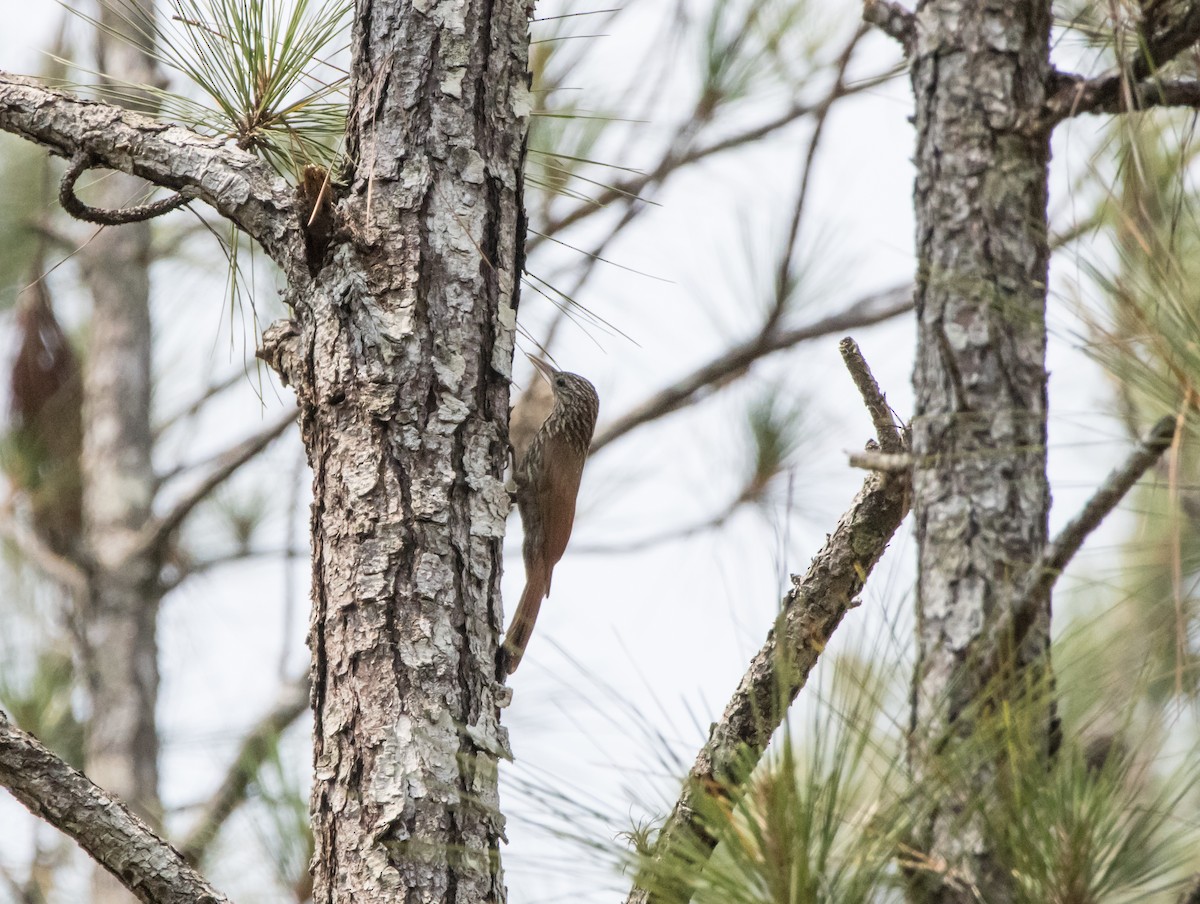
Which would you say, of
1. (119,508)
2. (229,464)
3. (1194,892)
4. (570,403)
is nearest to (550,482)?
(570,403)

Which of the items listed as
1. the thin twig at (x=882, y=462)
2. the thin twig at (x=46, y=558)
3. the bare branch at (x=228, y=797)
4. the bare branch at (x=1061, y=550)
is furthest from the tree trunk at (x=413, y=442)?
the thin twig at (x=46, y=558)

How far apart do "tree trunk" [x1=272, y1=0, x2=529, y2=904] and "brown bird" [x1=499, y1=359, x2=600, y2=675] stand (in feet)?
5.32

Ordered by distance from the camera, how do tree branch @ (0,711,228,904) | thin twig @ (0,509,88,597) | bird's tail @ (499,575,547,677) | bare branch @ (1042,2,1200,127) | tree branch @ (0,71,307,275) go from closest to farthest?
bare branch @ (1042,2,1200,127) → tree branch @ (0,711,228,904) → tree branch @ (0,71,307,275) → bird's tail @ (499,575,547,677) → thin twig @ (0,509,88,597)

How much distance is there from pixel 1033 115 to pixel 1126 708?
623mm

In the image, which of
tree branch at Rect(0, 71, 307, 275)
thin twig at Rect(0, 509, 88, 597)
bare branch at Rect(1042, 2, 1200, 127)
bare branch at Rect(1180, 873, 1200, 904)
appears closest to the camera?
bare branch at Rect(1180, 873, 1200, 904)

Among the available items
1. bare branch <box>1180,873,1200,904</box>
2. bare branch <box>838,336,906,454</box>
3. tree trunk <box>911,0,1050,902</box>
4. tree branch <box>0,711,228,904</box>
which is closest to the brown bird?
tree branch <box>0,711,228,904</box>

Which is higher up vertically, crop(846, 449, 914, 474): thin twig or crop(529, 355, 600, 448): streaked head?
crop(529, 355, 600, 448): streaked head

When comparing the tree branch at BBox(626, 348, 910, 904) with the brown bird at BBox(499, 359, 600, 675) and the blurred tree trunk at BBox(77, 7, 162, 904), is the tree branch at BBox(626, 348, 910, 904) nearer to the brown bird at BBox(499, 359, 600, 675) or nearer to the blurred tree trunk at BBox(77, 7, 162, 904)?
the brown bird at BBox(499, 359, 600, 675)

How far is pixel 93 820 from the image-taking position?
177 cm

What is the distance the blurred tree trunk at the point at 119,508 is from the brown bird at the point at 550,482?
5.86 feet

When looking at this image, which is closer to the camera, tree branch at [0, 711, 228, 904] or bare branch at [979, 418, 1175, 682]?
bare branch at [979, 418, 1175, 682]

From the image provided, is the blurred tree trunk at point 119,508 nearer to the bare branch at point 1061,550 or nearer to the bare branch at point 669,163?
the bare branch at point 669,163

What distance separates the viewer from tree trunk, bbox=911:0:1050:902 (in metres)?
1.19

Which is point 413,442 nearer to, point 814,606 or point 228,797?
point 814,606
